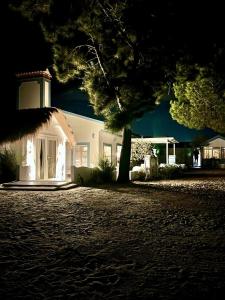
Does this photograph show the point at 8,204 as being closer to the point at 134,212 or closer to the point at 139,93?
the point at 134,212

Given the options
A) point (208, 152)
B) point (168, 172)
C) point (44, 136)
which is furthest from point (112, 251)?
point (208, 152)

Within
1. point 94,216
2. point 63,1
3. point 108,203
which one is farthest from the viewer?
point 63,1

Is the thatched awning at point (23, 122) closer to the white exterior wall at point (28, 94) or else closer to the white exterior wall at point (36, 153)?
the white exterior wall at point (36, 153)

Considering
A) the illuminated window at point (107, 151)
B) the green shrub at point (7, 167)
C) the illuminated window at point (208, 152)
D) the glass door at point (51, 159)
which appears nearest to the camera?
the green shrub at point (7, 167)

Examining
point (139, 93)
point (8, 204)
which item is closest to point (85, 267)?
point (8, 204)

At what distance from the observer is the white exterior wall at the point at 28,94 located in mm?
19031

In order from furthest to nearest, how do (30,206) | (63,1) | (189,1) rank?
(63,1) → (189,1) → (30,206)

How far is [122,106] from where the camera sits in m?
18.8

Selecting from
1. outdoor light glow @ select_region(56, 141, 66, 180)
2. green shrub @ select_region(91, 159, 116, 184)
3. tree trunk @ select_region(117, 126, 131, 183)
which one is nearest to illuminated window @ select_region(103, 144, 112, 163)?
tree trunk @ select_region(117, 126, 131, 183)

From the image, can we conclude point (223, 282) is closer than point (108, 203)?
Yes

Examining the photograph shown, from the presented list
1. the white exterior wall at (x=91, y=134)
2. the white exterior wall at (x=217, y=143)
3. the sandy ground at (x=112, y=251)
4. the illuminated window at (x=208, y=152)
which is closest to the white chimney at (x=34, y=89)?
the white exterior wall at (x=91, y=134)

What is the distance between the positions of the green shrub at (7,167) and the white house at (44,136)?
398 mm

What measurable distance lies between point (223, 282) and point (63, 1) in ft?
55.0

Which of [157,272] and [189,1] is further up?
[189,1]
